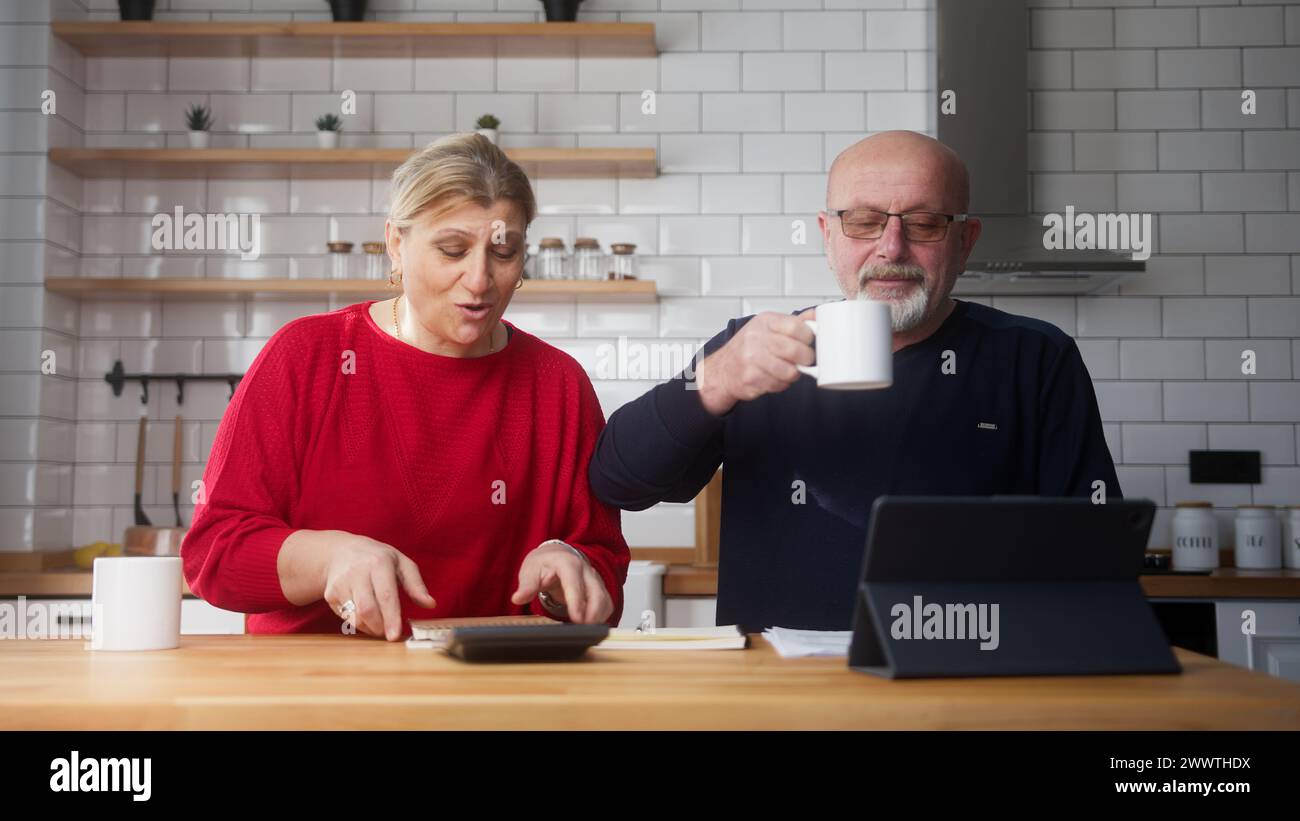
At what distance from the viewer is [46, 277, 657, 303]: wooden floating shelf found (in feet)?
11.3

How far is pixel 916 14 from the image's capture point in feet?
12.1

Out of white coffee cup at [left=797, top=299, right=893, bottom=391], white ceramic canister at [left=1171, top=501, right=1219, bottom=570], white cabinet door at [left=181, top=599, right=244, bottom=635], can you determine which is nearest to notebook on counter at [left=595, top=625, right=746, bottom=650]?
white coffee cup at [left=797, top=299, right=893, bottom=391]

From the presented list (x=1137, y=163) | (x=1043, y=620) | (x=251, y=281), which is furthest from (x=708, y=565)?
(x=1043, y=620)

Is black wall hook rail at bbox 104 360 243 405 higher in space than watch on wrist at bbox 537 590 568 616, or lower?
higher

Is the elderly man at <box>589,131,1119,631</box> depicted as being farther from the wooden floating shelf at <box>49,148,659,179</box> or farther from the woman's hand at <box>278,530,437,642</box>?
the wooden floating shelf at <box>49,148,659,179</box>

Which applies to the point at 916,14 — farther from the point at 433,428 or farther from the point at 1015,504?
the point at 1015,504

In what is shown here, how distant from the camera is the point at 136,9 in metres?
3.56

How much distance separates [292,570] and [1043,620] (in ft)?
2.87

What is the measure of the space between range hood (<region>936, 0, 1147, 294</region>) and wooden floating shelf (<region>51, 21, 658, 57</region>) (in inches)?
35.8

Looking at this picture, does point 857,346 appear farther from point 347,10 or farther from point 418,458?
point 347,10

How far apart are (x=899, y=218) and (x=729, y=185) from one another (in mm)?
1951

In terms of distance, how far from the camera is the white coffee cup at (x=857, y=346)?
1.21m

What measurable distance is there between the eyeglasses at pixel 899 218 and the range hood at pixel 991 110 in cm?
169
